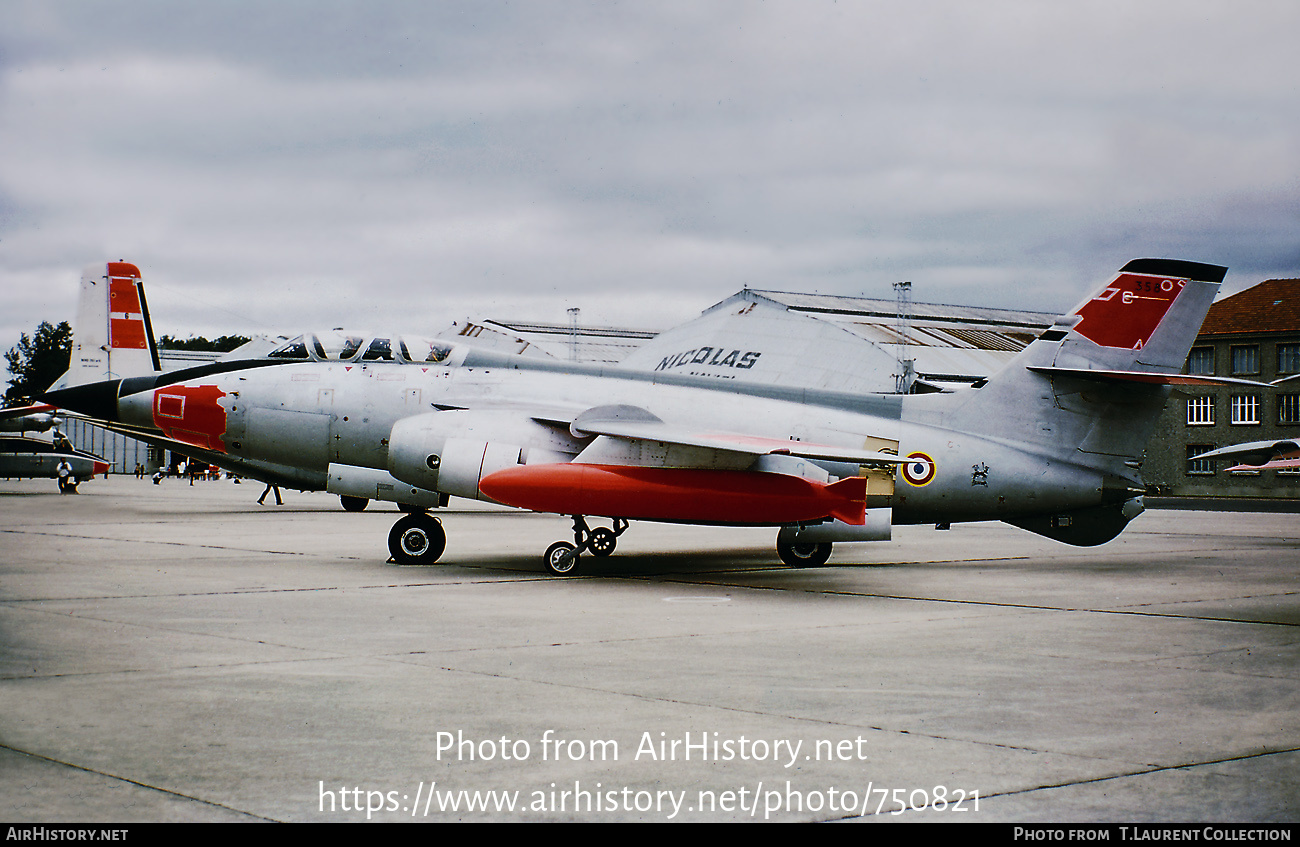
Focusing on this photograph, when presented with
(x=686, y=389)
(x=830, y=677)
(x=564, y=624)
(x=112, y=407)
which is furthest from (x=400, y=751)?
(x=112, y=407)

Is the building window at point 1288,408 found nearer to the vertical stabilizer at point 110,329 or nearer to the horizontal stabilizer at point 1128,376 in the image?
the horizontal stabilizer at point 1128,376

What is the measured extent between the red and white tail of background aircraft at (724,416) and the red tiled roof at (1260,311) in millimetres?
49970

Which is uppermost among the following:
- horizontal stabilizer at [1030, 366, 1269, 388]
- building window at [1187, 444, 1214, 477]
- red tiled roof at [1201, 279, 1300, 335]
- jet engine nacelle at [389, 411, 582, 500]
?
red tiled roof at [1201, 279, 1300, 335]

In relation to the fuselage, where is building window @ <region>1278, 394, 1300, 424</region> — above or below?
above

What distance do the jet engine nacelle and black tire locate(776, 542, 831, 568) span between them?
3831 millimetres

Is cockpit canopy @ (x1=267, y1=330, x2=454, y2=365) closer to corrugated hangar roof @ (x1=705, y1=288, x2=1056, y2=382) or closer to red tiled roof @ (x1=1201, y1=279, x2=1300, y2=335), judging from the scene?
corrugated hangar roof @ (x1=705, y1=288, x2=1056, y2=382)

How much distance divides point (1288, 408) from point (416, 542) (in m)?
60.9

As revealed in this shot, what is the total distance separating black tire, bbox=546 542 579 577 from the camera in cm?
1291

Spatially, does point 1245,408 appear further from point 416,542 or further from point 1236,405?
point 416,542

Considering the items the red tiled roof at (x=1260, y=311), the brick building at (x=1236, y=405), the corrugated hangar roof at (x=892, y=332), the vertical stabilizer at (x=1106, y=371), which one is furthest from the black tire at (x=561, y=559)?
the red tiled roof at (x=1260, y=311)

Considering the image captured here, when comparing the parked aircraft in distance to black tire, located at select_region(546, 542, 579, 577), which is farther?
the parked aircraft in distance

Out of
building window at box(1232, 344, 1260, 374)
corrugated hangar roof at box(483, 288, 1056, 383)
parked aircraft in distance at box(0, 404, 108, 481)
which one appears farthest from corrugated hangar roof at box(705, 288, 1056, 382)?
parked aircraft in distance at box(0, 404, 108, 481)

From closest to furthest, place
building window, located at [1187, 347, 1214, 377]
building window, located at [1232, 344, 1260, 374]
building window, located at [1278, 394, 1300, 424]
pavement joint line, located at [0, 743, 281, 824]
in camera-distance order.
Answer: pavement joint line, located at [0, 743, 281, 824]
building window, located at [1278, 394, 1300, 424]
building window, located at [1232, 344, 1260, 374]
building window, located at [1187, 347, 1214, 377]

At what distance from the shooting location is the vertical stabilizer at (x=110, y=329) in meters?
26.9
